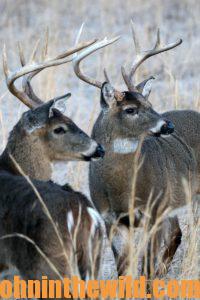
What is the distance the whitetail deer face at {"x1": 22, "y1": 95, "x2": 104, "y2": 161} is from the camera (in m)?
7.38

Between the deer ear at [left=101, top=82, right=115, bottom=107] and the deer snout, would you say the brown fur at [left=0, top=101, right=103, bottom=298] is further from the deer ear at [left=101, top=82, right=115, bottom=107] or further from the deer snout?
the deer ear at [left=101, top=82, right=115, bottom=107]

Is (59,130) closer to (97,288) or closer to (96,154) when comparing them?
(96,154)

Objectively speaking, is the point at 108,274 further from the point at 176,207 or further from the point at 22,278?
the point at 22,278

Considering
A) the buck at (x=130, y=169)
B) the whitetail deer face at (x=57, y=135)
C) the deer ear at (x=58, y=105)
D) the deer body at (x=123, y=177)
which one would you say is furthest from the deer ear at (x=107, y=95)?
the whitetail deer face at (x=57, y=135)

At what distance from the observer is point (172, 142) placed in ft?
28.2

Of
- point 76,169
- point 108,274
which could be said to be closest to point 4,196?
point 108,274

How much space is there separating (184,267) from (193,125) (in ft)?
6.16

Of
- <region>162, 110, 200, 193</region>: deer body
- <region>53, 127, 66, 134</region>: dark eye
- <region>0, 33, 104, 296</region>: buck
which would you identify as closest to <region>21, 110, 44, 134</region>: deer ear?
<region>53, 127, 66, 134</region>: dark eye

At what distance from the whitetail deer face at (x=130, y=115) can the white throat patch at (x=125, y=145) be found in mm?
37

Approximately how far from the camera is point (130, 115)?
8.11 meters

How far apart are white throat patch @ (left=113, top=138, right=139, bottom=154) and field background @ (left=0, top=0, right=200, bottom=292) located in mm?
1639

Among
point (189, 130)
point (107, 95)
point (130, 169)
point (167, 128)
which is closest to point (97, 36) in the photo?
point (189, 130)

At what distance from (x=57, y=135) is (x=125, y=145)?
0.90 meters

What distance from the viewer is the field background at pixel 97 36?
1205 centimetres
